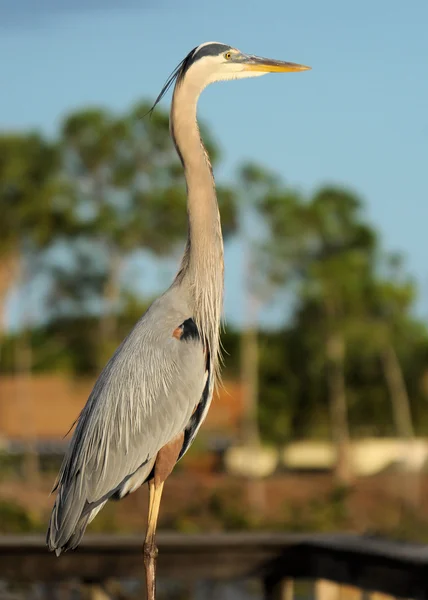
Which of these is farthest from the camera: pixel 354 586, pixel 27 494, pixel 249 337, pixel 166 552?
pixel 249 337

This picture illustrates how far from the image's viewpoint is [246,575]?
546 cm

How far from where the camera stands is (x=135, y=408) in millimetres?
4047

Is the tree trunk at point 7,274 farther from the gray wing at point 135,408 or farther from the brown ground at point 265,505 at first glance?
the gray wing at point 135,408

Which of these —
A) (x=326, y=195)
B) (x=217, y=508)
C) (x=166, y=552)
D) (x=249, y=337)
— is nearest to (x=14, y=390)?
(x=249, y=337)

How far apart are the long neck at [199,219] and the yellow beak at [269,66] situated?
11.4 inches

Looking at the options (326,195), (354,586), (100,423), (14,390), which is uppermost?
(326,195)

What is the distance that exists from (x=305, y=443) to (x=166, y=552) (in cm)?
3225

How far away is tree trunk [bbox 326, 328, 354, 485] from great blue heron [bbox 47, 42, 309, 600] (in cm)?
2955

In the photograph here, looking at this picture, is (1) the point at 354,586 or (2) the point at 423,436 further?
(2) the point at 423,436

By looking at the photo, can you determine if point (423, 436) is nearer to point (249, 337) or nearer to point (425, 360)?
point (425, 360)

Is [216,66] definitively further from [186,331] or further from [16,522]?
[16,522]

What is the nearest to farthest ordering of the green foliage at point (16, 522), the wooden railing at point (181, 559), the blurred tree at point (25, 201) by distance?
the wooden railing at point (181, 559) < the green foliage at point (16, 522) < the blurred tree at point (25, 201)

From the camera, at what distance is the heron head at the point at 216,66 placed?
13.3ft

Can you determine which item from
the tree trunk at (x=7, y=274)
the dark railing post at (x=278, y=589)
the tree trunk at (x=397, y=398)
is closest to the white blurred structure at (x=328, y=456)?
the tree trunk at (x=397, y=398)
